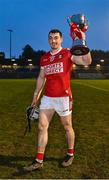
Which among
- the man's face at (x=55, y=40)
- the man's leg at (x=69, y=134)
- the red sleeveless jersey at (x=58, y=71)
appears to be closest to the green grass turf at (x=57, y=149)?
the man's leg at (x=69, y=134)

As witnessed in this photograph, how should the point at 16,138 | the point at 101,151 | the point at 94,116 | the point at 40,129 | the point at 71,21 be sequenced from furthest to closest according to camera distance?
1. the point at 94,116
2. the point at 16,138
3. the point at 101,151
4. the point at 40,129
5. the point at 71,21

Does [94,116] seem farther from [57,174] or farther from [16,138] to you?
[57,174]

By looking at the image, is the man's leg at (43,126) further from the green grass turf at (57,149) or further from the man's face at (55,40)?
the man's face at (55,40)

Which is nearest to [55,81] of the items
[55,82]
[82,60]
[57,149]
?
[55,82]

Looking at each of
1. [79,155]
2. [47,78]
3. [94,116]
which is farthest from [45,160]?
[94,116]

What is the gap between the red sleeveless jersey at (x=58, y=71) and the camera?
822 centimetres

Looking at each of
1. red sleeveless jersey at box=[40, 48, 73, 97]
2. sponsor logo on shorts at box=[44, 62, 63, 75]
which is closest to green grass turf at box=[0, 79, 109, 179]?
red sleeveless jersey at box=[40, 48, 73, 97]

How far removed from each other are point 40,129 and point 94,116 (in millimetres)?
7616

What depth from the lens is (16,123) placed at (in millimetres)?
14031

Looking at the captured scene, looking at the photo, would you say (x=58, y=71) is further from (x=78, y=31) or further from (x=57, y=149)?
(x=57, y=149)

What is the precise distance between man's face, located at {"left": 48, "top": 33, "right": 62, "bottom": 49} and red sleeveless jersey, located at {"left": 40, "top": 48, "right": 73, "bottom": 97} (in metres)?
0.12

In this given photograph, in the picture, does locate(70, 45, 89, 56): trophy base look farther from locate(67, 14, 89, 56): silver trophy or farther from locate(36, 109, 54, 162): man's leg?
locate(36, 109, 54, 162): man's leg

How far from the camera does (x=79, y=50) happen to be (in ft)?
25.2

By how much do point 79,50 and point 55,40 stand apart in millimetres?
686
